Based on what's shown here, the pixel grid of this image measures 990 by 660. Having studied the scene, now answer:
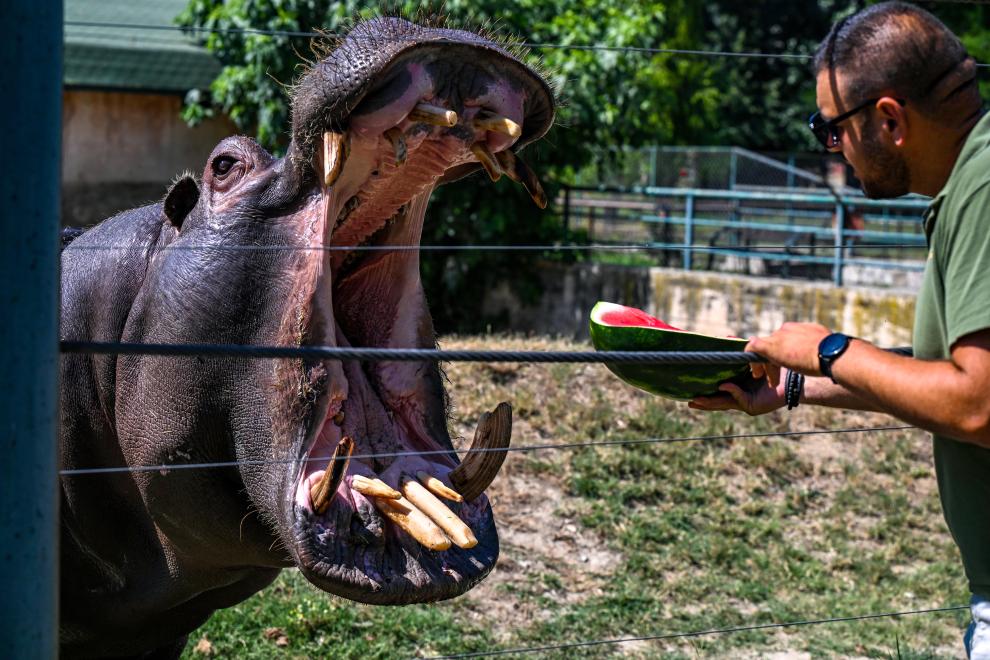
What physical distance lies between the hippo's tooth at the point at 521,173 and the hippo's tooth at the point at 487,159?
43 mm

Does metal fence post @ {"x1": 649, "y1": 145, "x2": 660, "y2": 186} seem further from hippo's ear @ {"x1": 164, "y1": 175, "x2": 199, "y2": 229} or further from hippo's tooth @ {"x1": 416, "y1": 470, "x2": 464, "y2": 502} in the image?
hippo's tooth @ {"x1": 416, "y1": 470, "x2": 464, "y2": 502}

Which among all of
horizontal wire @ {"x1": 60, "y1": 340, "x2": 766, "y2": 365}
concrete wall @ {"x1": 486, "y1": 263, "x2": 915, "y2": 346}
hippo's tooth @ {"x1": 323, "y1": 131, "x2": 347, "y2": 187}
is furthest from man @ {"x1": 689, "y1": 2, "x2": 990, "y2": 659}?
concrete wall @ {"x1": 486, "y1": 263, "x2": 915, "y2": 346}

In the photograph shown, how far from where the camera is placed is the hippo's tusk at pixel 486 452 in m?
3.00

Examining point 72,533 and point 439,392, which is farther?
point 72,533

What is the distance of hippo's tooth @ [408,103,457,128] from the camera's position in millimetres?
2705

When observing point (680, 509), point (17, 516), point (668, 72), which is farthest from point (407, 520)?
point (668, 72)

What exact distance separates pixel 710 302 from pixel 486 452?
395 inches

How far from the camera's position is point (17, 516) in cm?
189

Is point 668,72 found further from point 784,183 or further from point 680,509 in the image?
point 680,509

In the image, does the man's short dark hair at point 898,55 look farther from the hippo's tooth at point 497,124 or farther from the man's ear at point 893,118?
the hippo's tooth at point 497,124

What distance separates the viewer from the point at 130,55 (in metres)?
16.0

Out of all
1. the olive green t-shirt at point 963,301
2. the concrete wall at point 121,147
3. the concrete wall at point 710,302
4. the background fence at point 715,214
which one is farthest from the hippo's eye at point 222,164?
the concrete wall at point 121,147

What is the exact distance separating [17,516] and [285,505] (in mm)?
1023

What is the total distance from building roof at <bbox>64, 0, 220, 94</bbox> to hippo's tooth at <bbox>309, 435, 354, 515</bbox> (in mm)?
13238
